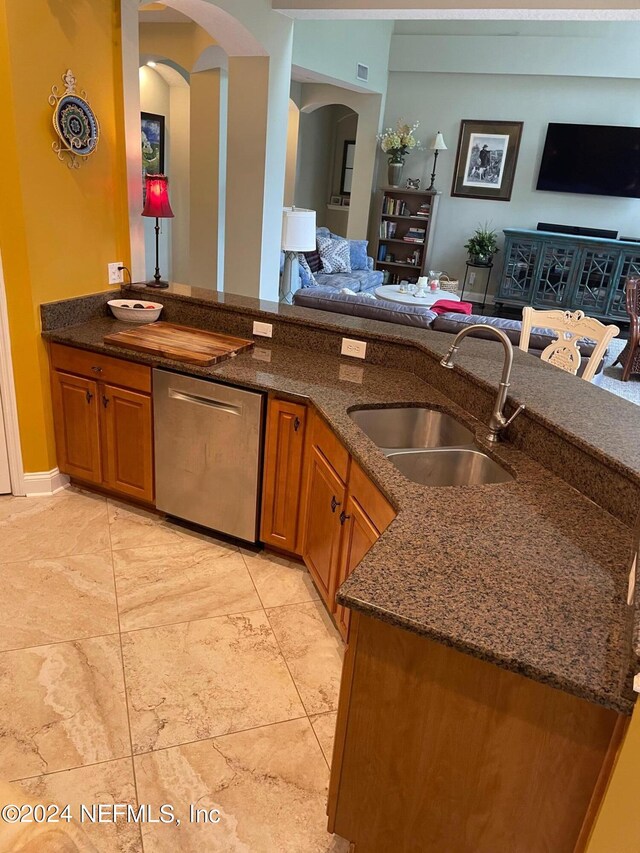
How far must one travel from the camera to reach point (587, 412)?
6.77ft

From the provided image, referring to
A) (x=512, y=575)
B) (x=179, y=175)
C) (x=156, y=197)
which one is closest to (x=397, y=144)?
(x=179, y=175)

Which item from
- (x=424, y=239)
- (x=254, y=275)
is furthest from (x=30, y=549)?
(x=424, y=239)

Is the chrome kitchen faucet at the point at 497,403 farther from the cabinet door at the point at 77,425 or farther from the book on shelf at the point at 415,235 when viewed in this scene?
the book on shelf at the point at 415,235

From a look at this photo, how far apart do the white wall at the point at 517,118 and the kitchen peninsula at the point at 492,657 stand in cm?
771

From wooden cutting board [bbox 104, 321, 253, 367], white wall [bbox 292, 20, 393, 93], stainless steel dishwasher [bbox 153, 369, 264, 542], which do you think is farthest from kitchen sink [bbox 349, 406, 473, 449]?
white wall [bbox 292, 20, 393, 93]

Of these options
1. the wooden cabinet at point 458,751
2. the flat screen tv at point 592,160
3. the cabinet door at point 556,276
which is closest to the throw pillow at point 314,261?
the cabinet door at point 556,276

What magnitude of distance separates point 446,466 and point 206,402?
1.13 meters

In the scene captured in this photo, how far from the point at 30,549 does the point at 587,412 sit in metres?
2.40

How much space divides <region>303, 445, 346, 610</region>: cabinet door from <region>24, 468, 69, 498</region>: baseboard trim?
1479 millimetres

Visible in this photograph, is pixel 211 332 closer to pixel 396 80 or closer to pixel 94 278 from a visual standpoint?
pixel 94 278

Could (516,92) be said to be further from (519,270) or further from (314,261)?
(314,261)

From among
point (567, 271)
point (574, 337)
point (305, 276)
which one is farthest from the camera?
point (567, 271)

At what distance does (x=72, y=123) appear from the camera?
282 cm

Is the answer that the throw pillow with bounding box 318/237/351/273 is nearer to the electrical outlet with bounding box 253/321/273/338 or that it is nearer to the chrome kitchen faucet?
the electrical outlet with bounding box 253/321/273/338
